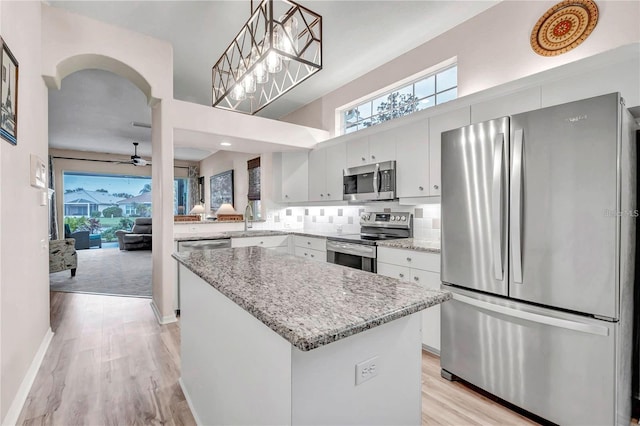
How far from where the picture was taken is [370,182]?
135 inches

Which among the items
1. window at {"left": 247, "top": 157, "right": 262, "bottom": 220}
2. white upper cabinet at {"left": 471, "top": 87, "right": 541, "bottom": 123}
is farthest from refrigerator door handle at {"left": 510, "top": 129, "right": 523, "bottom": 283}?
window at {"left": 247, "top": 157, "right": 262, "bottom": 220}

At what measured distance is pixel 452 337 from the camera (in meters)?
2.13

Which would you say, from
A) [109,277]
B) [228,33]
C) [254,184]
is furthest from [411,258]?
[109,277]

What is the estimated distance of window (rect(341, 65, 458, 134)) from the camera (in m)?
3.10

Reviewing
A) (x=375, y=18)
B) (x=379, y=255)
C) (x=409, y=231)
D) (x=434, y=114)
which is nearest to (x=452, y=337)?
(x=379, y=255)

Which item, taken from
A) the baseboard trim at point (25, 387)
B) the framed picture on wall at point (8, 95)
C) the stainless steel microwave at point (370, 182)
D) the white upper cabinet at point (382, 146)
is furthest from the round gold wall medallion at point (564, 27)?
the baseboard trim at point (25, 387)

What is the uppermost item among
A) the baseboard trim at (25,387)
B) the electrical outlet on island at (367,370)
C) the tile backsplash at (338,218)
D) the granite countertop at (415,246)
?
the tile backsplash at (338,218)

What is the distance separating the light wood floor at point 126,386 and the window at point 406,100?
2.52 m

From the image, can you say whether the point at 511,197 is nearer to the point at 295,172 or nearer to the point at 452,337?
the point at 452,337

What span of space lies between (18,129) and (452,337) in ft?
10.3

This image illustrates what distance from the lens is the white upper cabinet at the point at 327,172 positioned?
12.8ft

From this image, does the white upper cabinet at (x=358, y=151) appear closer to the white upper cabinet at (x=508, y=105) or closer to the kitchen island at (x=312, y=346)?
the white upper cabinet at (x=508, y=105)

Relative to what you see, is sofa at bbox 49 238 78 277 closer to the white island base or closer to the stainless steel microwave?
the stainless steel microwave

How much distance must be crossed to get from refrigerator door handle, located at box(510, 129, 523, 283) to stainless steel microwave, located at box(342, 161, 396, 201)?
144 centimetres
